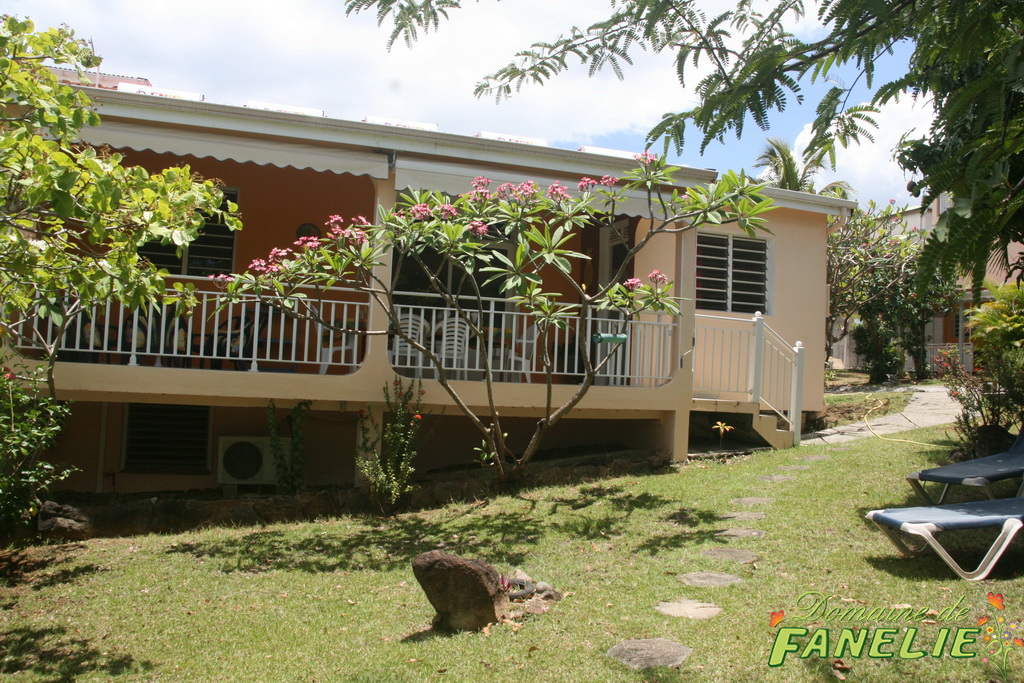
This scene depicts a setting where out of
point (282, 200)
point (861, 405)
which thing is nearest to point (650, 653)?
point (282, 200)

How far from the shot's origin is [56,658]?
4.89 metres

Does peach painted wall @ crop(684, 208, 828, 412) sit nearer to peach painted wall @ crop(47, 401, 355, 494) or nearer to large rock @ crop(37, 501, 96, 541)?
peach painted wall @ crop(47, 401, 355, 494)

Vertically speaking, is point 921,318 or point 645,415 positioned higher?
point 921,318

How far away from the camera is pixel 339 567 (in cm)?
654

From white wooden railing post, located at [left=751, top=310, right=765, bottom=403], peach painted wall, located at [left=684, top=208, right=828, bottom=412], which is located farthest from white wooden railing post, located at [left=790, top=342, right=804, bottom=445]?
peach painted wall, located at [left=684, top=208, right=828, bottom=412]

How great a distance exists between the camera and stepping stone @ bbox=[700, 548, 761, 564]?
586cm

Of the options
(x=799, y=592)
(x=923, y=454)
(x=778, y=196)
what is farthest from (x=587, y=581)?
(x=778, y=196)

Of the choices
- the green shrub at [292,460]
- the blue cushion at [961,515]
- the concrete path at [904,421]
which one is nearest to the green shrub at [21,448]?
the green shrub at [292,460]

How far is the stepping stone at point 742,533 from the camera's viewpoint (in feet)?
21.2

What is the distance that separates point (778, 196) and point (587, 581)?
26.0 ft

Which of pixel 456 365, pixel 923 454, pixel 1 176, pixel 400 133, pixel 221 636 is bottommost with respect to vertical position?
pixel 221 636

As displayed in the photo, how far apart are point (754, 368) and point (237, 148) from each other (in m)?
6.61

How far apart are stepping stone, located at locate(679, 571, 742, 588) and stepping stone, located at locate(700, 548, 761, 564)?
0.30 m

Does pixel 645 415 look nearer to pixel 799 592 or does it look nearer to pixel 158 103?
pixel 799 592
